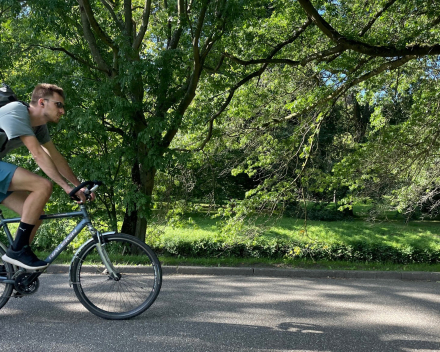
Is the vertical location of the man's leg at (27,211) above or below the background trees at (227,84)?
below

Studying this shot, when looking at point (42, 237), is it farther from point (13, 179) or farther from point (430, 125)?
point (430, 125)

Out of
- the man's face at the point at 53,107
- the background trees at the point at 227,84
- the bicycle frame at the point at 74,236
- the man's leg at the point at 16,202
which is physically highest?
the background trees at the point at 227,84

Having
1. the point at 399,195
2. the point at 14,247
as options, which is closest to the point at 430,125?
the point at 399,195

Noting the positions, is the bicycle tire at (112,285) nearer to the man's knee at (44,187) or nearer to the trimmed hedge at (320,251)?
the man's knee at (44,187)

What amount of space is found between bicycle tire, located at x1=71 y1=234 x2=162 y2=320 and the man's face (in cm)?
122

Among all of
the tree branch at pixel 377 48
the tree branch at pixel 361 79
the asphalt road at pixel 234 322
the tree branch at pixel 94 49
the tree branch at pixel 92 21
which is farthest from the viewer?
the tree branch at pixel 361 79

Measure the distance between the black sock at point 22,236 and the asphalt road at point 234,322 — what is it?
26.5 inches

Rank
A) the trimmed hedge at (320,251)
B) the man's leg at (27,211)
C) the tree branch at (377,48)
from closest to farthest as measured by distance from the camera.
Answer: the man's leg at (27,211), the tree branch at (377,48), the trimmed hedge at (320,251)

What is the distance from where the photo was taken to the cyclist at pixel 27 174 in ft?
10.8

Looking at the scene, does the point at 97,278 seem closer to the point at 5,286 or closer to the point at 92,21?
the point at 5,286

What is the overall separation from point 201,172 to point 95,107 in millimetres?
3627

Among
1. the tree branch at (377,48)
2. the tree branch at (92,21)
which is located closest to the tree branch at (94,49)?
the tree branch at (92,21)

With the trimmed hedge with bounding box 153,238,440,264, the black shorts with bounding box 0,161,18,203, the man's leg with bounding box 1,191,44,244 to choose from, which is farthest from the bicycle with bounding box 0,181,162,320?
the trimmed hedge with bounding box 153,238,440,264

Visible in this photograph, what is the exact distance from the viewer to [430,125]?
9.38m
